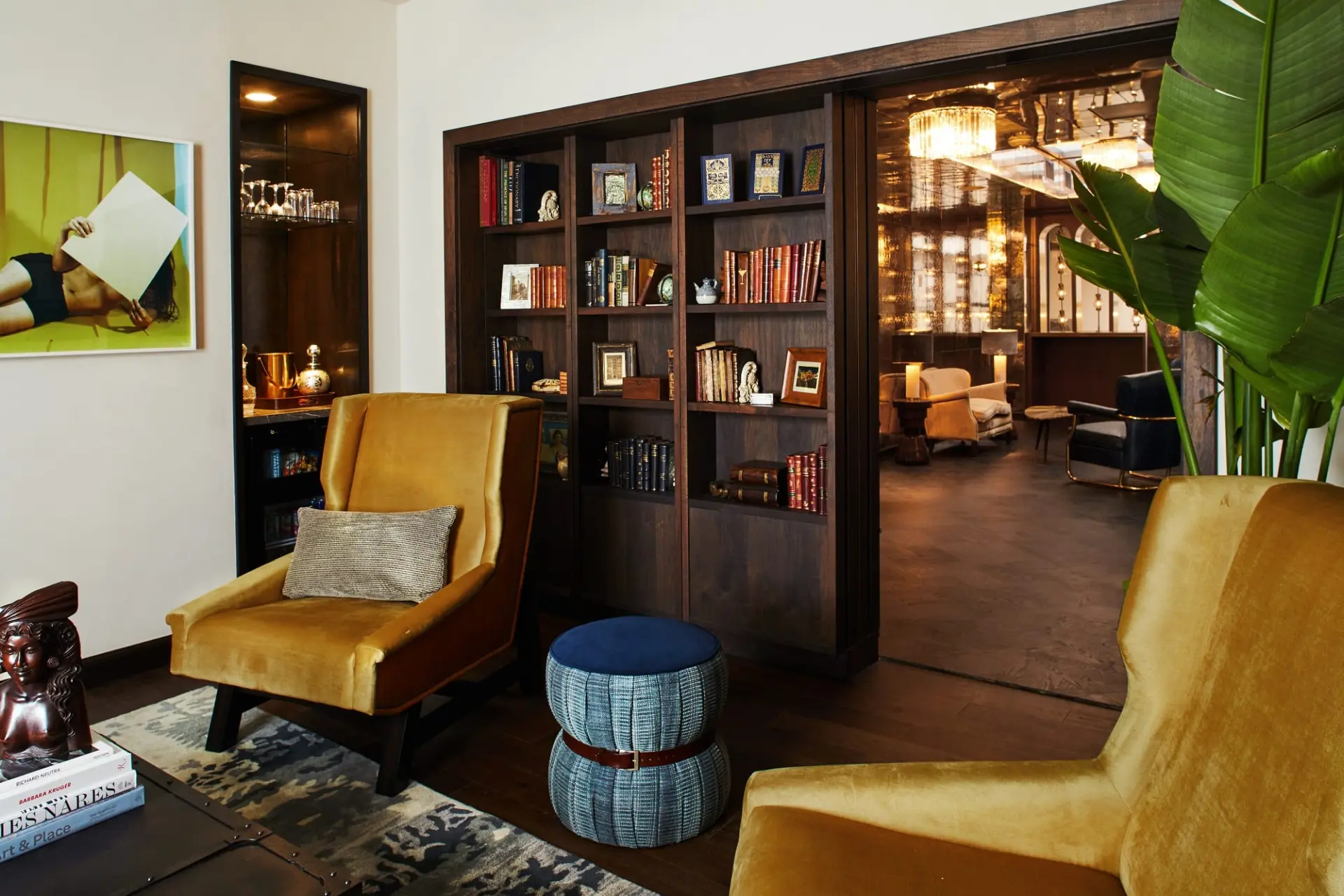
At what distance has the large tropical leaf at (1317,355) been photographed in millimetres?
1537

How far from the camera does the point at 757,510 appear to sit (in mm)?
3912

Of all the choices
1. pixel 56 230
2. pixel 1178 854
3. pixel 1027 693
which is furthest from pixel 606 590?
pixel 1178 854

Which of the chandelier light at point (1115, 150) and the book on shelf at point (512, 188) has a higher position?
the chandelier light at point (1115, 150)

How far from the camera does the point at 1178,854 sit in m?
1.37

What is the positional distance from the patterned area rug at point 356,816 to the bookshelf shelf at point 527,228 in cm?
232

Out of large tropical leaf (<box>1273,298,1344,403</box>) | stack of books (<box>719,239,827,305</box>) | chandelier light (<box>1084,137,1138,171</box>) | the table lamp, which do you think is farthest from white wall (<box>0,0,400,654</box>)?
the table lamp

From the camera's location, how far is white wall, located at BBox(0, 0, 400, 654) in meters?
3.57

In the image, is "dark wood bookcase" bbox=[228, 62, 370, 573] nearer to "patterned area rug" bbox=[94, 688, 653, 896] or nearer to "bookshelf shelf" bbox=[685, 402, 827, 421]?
"patterned area rug" bbox=[94, 688, 653, 896]

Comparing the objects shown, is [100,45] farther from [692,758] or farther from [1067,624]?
[1067,624]

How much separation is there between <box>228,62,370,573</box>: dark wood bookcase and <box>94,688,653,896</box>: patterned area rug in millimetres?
Result: 1205

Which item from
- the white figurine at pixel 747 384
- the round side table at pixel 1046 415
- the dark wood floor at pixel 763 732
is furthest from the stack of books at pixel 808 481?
the round side table at pixel 1046 415

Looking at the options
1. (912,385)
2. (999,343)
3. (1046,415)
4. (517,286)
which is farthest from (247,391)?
(999,343)

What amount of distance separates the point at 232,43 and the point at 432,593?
253 cm

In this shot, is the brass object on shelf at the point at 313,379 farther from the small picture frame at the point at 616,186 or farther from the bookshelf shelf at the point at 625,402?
the small picture frame at the point at 616,186
